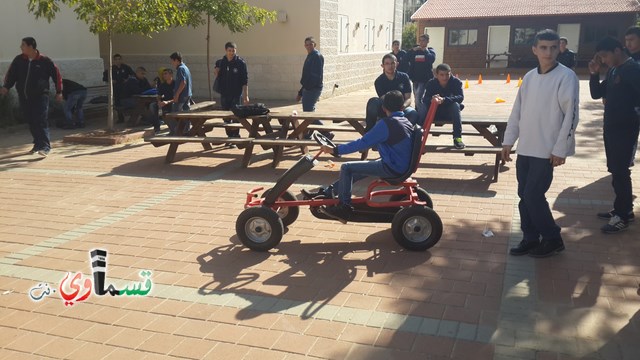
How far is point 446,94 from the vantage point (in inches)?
349

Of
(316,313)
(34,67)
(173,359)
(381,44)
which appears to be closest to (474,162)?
(316,313)

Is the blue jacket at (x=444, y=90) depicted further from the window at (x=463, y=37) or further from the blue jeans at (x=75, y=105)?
the window at (x=463, y=37)

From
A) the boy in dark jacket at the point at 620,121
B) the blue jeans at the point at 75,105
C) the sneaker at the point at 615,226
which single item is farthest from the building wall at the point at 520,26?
the sneaker at the point at 615,226

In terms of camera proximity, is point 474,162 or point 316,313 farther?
point 474,162

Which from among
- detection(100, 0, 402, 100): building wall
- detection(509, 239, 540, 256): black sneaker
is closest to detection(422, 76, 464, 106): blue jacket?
detection(509, 239, 540, 256): black sneaker

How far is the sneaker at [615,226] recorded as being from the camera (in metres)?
5.68

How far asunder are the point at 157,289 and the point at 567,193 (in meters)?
5.10

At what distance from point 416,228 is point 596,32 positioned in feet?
111

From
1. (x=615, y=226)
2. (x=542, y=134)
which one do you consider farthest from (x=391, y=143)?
(x=615, y=226)

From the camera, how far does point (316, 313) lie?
4113mm

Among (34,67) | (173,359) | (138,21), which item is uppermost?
(138,21)

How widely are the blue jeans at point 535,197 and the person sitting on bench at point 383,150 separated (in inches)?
39.7

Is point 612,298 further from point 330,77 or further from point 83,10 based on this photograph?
point 330,77

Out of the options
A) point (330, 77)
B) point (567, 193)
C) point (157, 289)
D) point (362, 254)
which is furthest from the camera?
point (330, 77)
